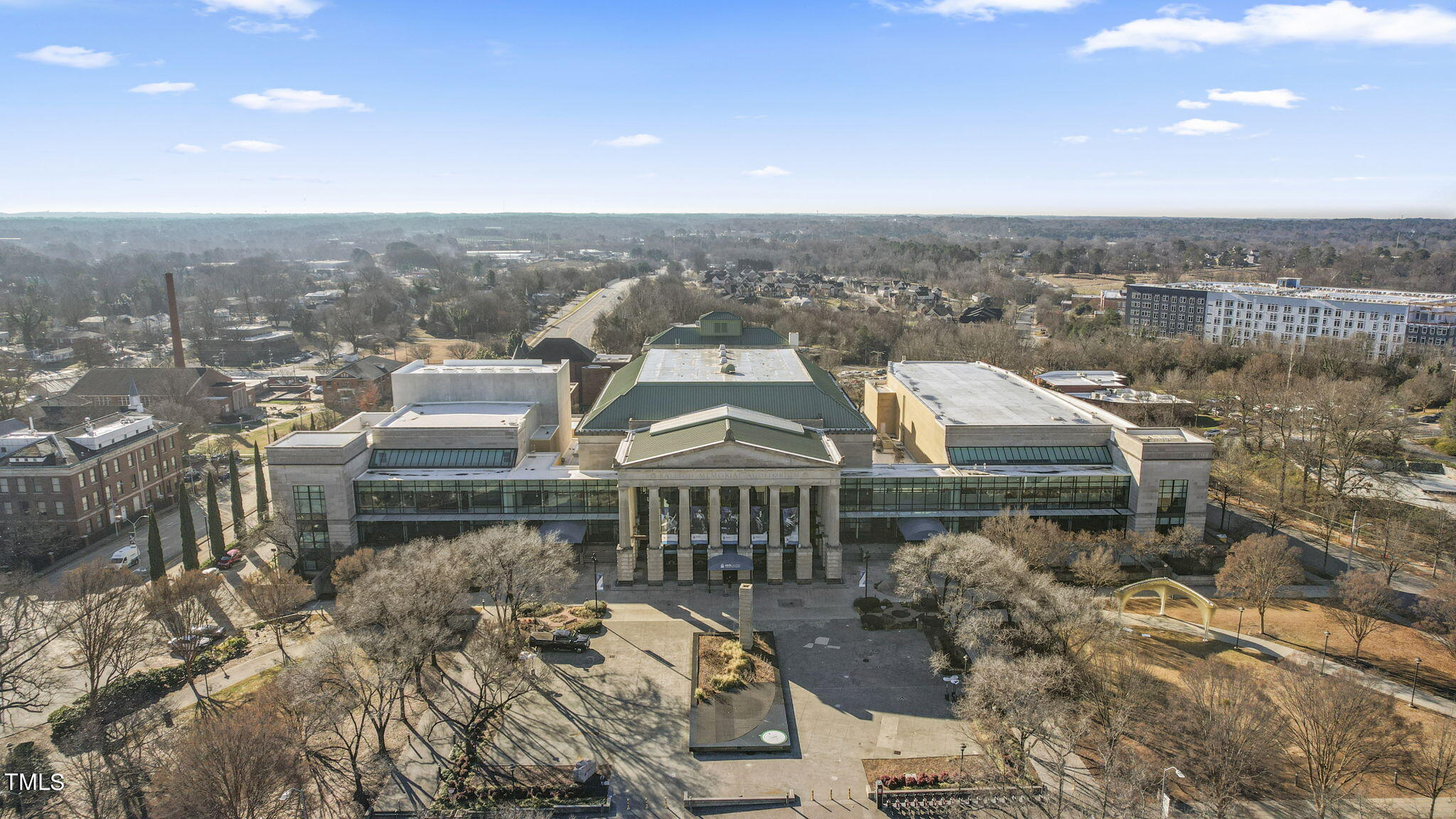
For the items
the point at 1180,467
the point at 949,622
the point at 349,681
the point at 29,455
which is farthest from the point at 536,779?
the point at 29,455

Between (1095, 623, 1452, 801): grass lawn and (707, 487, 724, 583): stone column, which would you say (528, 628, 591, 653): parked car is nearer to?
(707, 487, 724, 583): stone column

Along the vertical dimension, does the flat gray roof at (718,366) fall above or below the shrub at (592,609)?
above

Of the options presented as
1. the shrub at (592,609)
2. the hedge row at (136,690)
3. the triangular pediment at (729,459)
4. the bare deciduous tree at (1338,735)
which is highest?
the triangular pediment at (729,459)

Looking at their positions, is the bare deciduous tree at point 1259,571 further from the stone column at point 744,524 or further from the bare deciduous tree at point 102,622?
the bare deciduous tree at point 102,622

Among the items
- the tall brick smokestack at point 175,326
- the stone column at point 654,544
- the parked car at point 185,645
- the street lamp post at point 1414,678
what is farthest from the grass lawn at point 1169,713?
the tall brick smokestack at point 175,326

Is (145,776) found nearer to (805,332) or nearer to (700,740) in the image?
(700,740)

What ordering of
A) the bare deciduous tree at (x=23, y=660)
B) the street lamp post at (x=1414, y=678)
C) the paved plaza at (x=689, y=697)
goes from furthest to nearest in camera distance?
the street lamp post at (x=1414, y=678), the bare deciduous tree at (x=23, y=660), the paved plaza at (x=689, y=697)
